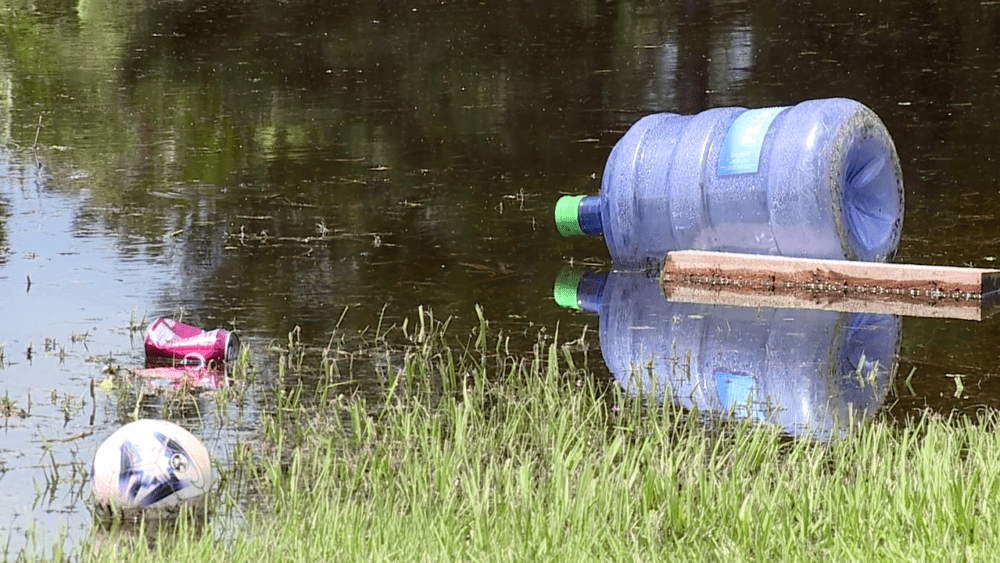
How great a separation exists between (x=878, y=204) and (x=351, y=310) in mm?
3141

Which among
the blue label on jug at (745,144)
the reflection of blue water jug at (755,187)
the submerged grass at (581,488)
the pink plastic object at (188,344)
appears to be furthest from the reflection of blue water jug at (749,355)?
the pink plastic object at (188,344)

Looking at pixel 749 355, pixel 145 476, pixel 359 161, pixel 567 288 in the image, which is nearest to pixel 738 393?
pixel 749 355

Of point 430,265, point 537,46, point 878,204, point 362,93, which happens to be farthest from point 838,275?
point 537,46

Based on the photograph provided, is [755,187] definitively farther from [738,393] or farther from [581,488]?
[581,488]

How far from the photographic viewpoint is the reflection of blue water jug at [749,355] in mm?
7266

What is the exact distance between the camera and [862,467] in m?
6.09

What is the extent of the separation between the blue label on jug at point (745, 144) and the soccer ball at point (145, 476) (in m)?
4.48

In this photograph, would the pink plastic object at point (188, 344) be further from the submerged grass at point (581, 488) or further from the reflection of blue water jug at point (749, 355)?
the reflection of blue water jug at point (749, 355)

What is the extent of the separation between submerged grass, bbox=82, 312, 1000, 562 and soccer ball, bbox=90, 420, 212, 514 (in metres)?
0.20

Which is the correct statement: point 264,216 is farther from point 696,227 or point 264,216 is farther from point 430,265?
point 696,227

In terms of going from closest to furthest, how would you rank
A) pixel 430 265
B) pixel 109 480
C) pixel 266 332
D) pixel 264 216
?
pixel 109 480 → pixel 266 332 → pixel 430 265 → pixel 264 216

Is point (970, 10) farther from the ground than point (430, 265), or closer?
farther from the ground

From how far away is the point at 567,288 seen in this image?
9.73 meters

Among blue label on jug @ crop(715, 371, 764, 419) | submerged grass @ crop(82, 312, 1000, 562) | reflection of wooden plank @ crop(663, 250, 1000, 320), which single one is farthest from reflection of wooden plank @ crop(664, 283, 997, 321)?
submerged grass @ crop(82, 312, 1000, 562)
